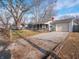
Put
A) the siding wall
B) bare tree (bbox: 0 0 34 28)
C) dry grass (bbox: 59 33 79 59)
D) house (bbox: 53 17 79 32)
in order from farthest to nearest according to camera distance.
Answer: the siding wall, house (bbox: 53 17 79 32), bare tree (bbox: 0 0 34 28), dry grass (bbox: 59 33 79 59)

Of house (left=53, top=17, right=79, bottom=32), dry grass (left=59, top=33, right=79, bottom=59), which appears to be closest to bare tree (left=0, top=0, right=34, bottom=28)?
house (left=53, top=17, right=79, bottom=32)

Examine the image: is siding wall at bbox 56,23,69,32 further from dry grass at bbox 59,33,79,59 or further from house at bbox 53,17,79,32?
dry grass at bbox 59,33,79,59

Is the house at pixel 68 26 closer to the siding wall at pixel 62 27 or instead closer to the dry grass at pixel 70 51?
the siding wall at pixel 62 27

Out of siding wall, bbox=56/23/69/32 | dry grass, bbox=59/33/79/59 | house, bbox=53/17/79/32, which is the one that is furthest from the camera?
siding wall, bbox=56/23/69/32

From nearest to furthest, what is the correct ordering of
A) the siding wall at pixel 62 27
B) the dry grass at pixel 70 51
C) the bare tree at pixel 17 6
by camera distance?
1. the dry grass at pixel 70 51
2. the bare tree at pixel 17 6
3. the siding wall at pixel 62 27

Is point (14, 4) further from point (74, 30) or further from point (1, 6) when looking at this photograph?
point (74, 30)

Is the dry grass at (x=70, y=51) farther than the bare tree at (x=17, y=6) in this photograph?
No

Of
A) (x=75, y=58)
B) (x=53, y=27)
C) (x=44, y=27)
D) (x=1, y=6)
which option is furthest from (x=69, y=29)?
(x=75, y=58)

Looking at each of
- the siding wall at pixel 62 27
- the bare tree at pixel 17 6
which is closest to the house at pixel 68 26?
the siding wall at pixel 62 27

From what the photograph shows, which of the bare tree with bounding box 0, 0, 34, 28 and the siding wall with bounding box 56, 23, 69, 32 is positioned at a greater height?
the bare tree with bounding box 0, 0, 34, 28

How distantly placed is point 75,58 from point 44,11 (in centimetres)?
3572

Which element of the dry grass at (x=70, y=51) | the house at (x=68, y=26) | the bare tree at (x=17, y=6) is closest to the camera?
the dry grass at (x=70, y=51)

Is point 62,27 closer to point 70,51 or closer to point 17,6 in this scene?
point 17,6

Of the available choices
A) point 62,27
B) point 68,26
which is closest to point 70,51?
point 68,26
